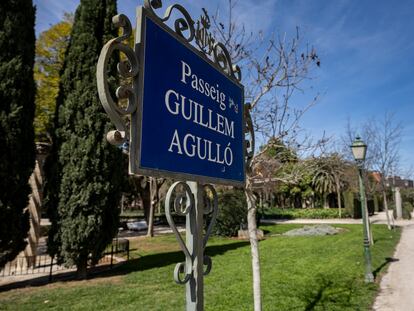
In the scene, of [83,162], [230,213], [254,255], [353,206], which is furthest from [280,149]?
[353,206]

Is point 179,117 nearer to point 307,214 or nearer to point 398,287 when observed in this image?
point 398,287

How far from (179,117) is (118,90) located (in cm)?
37

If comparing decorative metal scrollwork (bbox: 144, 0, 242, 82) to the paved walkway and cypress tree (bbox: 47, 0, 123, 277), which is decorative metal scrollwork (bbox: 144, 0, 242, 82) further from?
cypress tree (bbox: 47, 0, 123, 277)

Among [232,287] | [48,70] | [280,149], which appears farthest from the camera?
[48,70]

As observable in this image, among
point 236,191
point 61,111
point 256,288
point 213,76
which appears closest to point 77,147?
point 61,111

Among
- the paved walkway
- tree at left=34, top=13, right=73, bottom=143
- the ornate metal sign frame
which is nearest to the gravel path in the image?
the paved walkway

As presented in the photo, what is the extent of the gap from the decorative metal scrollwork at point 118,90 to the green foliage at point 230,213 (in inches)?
678

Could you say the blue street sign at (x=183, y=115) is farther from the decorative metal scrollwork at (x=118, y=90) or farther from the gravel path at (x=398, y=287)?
the gravel path at (x=398, y=287)

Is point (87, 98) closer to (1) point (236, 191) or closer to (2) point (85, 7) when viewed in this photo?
(2) point (85, 7)

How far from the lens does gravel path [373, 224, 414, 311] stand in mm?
5859

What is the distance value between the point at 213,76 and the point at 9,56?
9.09 meters

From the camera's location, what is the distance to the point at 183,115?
1.68 meters

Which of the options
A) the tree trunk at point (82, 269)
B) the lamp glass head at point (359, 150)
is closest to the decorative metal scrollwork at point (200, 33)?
the lamp glass head at point (359, 150)

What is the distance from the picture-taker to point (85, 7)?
33.7ft
